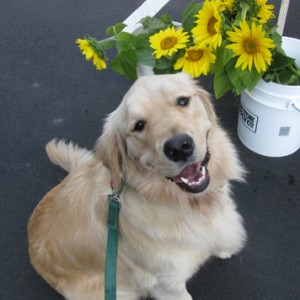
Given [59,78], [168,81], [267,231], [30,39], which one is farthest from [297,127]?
[30,39]

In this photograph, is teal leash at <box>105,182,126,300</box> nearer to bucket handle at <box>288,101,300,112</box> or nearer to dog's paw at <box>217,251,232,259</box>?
dog's paw at <box>217,251,232,259</box>

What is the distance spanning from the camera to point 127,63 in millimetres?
2422

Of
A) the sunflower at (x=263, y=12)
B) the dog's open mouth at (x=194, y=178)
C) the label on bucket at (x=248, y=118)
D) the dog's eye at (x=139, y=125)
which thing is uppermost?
the sunflower at (x=263, y=12)

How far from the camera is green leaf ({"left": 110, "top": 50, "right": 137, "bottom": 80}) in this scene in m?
2.37

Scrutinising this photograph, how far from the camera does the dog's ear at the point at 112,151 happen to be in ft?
5.35

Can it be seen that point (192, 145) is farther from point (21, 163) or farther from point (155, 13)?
point (155, 13)

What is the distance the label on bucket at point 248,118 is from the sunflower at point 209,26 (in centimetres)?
59

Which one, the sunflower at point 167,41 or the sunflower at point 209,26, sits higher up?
the sunflower at point 209,26

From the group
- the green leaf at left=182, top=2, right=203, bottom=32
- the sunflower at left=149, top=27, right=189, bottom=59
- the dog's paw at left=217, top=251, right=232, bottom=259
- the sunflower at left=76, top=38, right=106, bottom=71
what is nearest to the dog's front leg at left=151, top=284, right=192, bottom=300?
the dog's paw at left=217, top=251, right=232, bottom=259

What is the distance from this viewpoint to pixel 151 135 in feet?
4.97

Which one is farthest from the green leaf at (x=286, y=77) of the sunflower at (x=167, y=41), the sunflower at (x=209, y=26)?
the sunflower at (x=167, y=41)

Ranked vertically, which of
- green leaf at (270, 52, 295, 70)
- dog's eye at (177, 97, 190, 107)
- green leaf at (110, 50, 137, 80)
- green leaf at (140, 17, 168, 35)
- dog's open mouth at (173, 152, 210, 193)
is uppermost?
dog's eye at (177, 97, 190, 107)

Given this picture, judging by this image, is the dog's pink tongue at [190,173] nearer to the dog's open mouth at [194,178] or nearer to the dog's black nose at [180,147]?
the dog's open mouth at [194,178]

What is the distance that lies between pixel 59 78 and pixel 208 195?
2226mm
